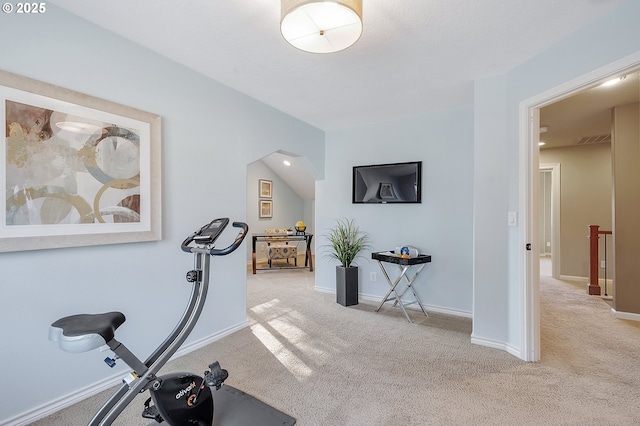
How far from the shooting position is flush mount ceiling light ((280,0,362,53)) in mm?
1513

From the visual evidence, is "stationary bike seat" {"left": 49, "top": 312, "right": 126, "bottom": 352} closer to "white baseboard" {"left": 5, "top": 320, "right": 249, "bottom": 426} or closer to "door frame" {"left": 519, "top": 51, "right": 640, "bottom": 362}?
"white baseboard" {"left": 5, "top": 320, "right": 249, "bottom": 426}

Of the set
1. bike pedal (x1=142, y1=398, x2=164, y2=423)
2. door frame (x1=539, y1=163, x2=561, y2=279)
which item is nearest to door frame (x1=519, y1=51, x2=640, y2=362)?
bike pedal (x1=142, y1=398, x2=164, y2=423)

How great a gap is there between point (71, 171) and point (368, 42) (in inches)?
84.5

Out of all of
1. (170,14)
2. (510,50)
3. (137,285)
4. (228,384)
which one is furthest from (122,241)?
(510,50)

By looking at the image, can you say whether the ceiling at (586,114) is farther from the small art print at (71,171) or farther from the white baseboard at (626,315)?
the small art print at (71,171)

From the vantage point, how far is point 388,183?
4.06 metres

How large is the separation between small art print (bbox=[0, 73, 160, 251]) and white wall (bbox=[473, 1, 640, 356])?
2.76 meters

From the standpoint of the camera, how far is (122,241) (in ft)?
7.03

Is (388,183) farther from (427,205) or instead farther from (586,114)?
(586,114)

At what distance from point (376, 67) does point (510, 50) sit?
1.00m

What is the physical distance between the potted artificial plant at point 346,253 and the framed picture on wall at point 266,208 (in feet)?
10.0

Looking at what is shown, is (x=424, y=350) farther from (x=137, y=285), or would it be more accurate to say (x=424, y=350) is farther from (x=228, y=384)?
(x=137, y=285)

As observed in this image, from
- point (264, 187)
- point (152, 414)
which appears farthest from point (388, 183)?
point (264, 187)

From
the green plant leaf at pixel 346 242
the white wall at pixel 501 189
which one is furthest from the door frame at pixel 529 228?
Result: the green plant leaf at pixel 346 242
